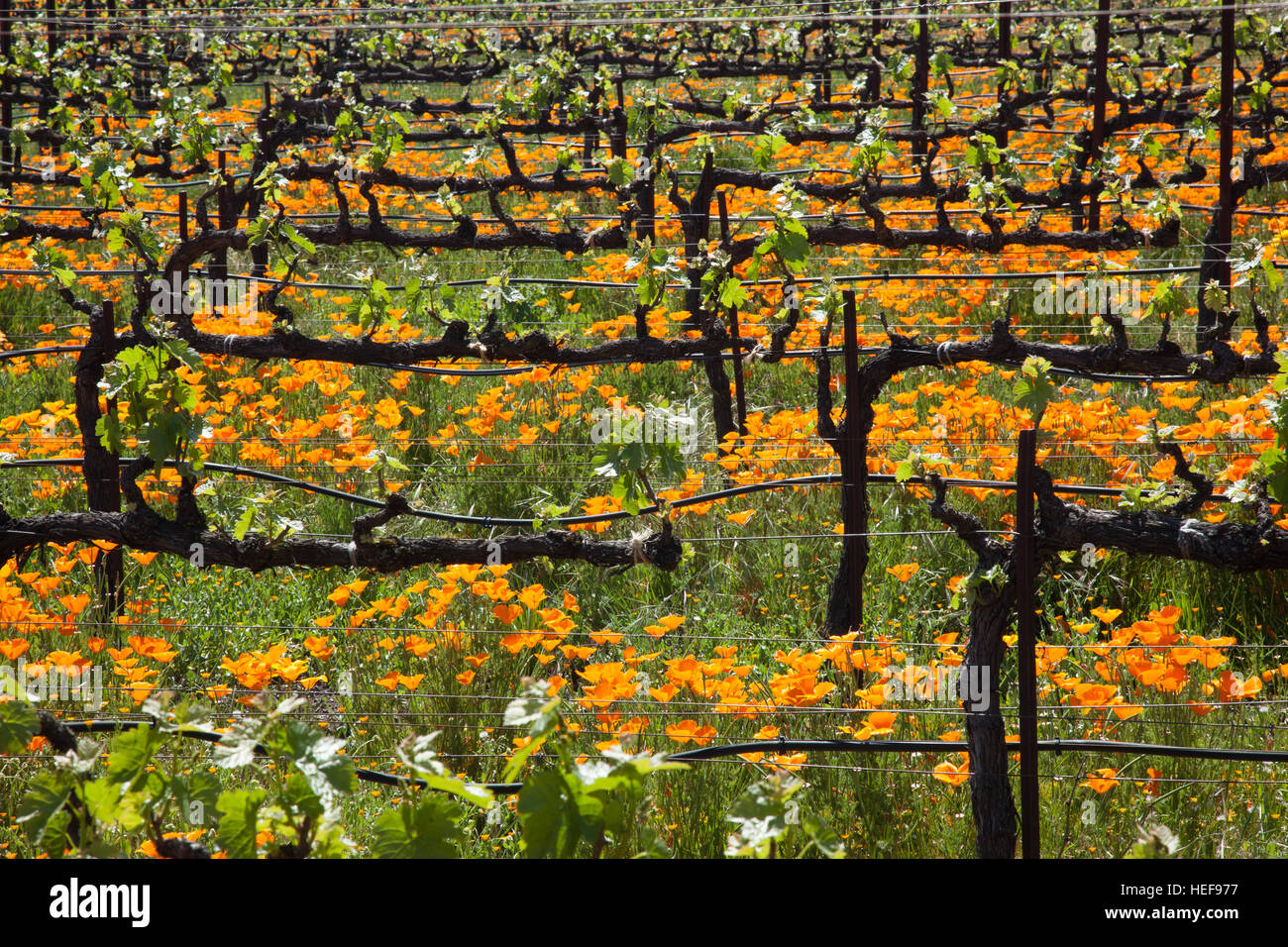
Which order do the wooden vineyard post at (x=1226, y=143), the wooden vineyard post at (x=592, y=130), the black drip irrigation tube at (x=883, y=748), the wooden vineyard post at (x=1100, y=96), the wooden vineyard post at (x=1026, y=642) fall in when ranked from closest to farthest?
1. the wooden vineyard post at (x=1026, y=642)
2. the black drip irrigation tube at (x=883, y=748)
3. the wooden vineyard post at (x=1226, y=143)
4. the wooden vineyard post at (x=1100, y=96)
5. the wooden vineyard post at (x=592, y=130)

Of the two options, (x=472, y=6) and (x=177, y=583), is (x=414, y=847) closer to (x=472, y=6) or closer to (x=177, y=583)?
(x=177, y=583)

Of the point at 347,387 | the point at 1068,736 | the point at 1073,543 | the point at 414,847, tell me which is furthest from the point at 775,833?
the point at 347,387

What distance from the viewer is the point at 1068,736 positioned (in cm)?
311

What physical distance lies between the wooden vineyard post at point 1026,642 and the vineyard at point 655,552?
0.01 metres

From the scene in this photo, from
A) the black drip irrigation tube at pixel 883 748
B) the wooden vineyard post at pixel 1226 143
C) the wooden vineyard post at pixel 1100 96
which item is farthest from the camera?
the wooden vineyard post at pixel 1100 96

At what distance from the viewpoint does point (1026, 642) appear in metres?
2.45

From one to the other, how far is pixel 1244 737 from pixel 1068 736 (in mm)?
484

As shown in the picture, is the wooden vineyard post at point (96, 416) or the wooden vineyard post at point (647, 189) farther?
the wooden vineyard post at point (647, 189)

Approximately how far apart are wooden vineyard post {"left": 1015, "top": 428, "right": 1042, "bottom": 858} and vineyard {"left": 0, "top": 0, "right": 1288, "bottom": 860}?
0.4 inches

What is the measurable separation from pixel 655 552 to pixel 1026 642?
98cm

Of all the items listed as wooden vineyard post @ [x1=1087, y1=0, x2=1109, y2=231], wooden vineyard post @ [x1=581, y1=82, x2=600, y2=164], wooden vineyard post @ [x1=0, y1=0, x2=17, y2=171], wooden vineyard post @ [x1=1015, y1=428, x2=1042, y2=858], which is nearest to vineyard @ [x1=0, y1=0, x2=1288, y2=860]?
wooden vineyard post @ [x1=1015, y1=428, x2=1042, y2=858]

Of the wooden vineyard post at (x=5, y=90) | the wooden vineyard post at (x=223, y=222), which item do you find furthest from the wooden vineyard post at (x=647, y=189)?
the wooden vineyard post at (x=5, y=90)

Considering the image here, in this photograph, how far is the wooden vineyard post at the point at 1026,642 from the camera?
2.42 m

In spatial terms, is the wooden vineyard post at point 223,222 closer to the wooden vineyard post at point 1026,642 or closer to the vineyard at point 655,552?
the vineyard at point 655,552
